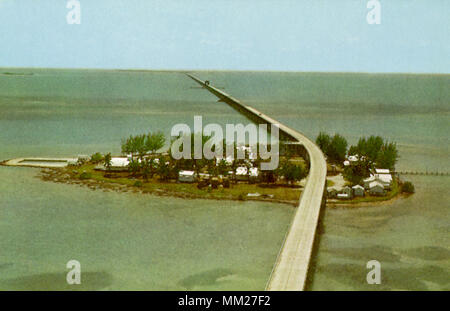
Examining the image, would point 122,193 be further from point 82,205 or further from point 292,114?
point 292,114

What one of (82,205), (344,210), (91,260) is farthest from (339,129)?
(91,260)

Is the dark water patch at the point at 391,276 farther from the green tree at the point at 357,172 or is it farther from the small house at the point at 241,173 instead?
the small house at the point at 241,173

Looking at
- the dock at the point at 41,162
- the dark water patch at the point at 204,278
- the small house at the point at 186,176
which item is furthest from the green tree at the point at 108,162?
the dark water patch at the point at 204,278

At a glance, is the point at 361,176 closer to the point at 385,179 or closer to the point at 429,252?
the point at 385,179

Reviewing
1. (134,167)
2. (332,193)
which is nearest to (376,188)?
(332,193)
